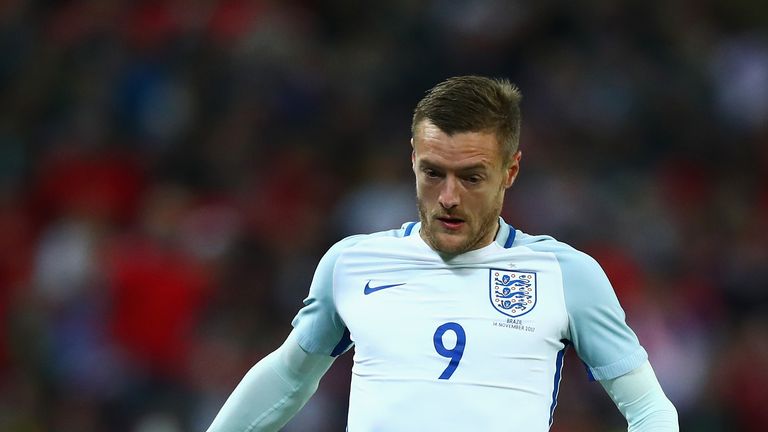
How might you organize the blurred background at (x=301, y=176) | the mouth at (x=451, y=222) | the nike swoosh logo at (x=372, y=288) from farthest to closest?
the blurred background at (x=301, y=176), the nike swoosh logo at (x=372, y=288), the mouth at (x=451, y=222)

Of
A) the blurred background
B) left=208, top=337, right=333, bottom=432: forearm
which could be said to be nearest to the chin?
left=208, top=337, right=333, bottom=432: forearm

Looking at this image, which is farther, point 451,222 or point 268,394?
point 268,394

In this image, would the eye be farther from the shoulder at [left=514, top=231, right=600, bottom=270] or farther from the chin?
the shoulder at [left=514, top=231, right=600, bottom=270]

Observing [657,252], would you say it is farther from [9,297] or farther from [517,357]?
[517,357]

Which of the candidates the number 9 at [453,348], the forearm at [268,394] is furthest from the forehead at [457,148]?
the forearm at [268,394]

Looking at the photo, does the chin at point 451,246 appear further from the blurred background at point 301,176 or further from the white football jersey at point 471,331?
the blurred background at point 301,176

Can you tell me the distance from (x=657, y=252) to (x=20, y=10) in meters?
5.15

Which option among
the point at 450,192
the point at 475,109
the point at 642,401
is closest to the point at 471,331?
the point at 450,192

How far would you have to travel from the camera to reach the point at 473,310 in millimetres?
3859

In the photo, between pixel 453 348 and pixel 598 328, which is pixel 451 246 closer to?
pixel 453 348

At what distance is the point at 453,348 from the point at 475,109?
0.66 meters

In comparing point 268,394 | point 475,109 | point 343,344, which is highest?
point 475,109

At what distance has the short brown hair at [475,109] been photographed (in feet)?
12.4

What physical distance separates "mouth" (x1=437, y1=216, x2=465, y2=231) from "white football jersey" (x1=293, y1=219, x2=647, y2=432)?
0.45 feet
